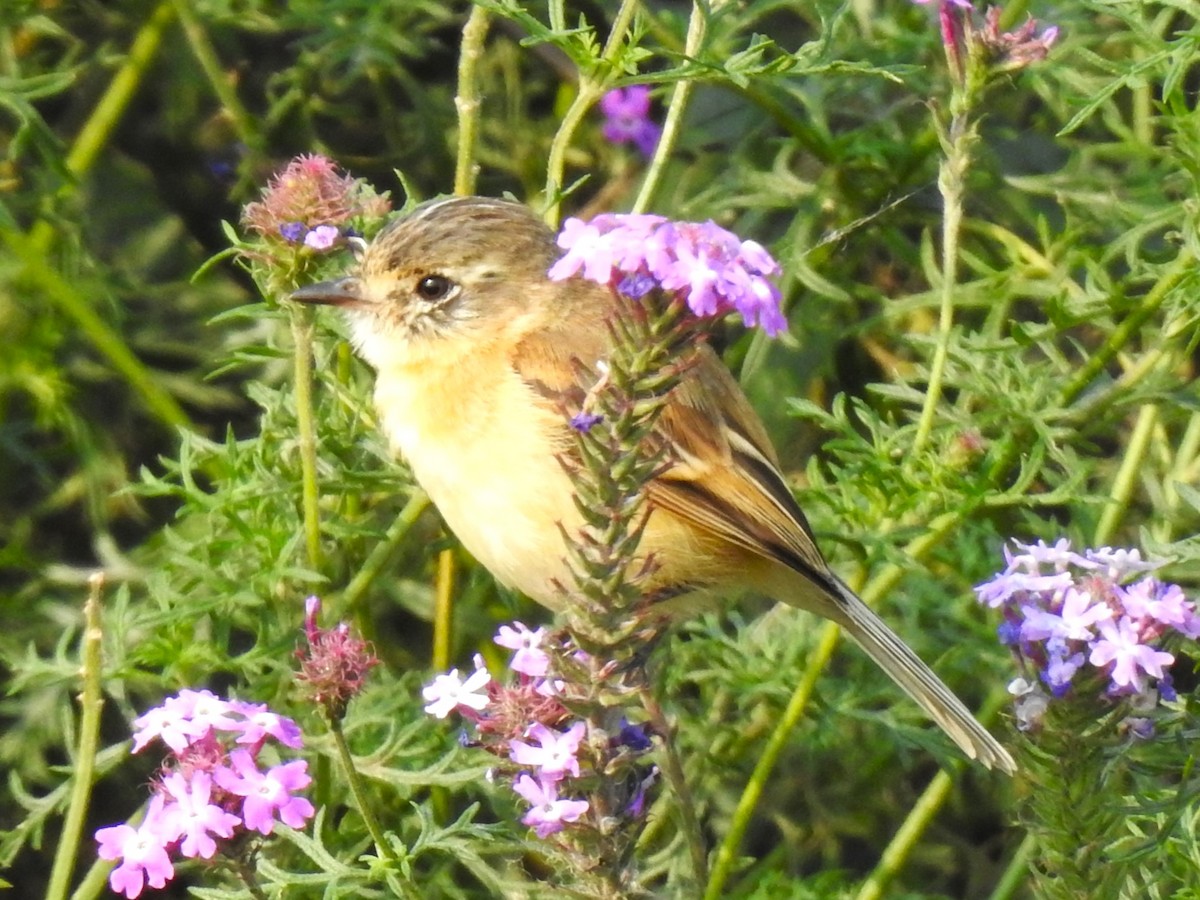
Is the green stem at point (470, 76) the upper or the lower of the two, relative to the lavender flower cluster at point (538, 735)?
upper

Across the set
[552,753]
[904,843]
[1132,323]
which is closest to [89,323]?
[552,753]

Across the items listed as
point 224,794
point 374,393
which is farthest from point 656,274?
point 374,393

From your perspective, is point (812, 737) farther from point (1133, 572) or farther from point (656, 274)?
point (656, 274)

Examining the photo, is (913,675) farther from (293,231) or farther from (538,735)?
(293,231)

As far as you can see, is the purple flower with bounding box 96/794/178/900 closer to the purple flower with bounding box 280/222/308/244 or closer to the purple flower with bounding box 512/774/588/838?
the purple flower with bounding box 512/774/588/838

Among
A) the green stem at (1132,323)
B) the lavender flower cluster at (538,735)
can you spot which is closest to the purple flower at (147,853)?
the lavender flower cluster at (538,735)

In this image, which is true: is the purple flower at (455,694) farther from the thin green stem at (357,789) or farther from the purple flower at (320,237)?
the purple flower at (320,237)
